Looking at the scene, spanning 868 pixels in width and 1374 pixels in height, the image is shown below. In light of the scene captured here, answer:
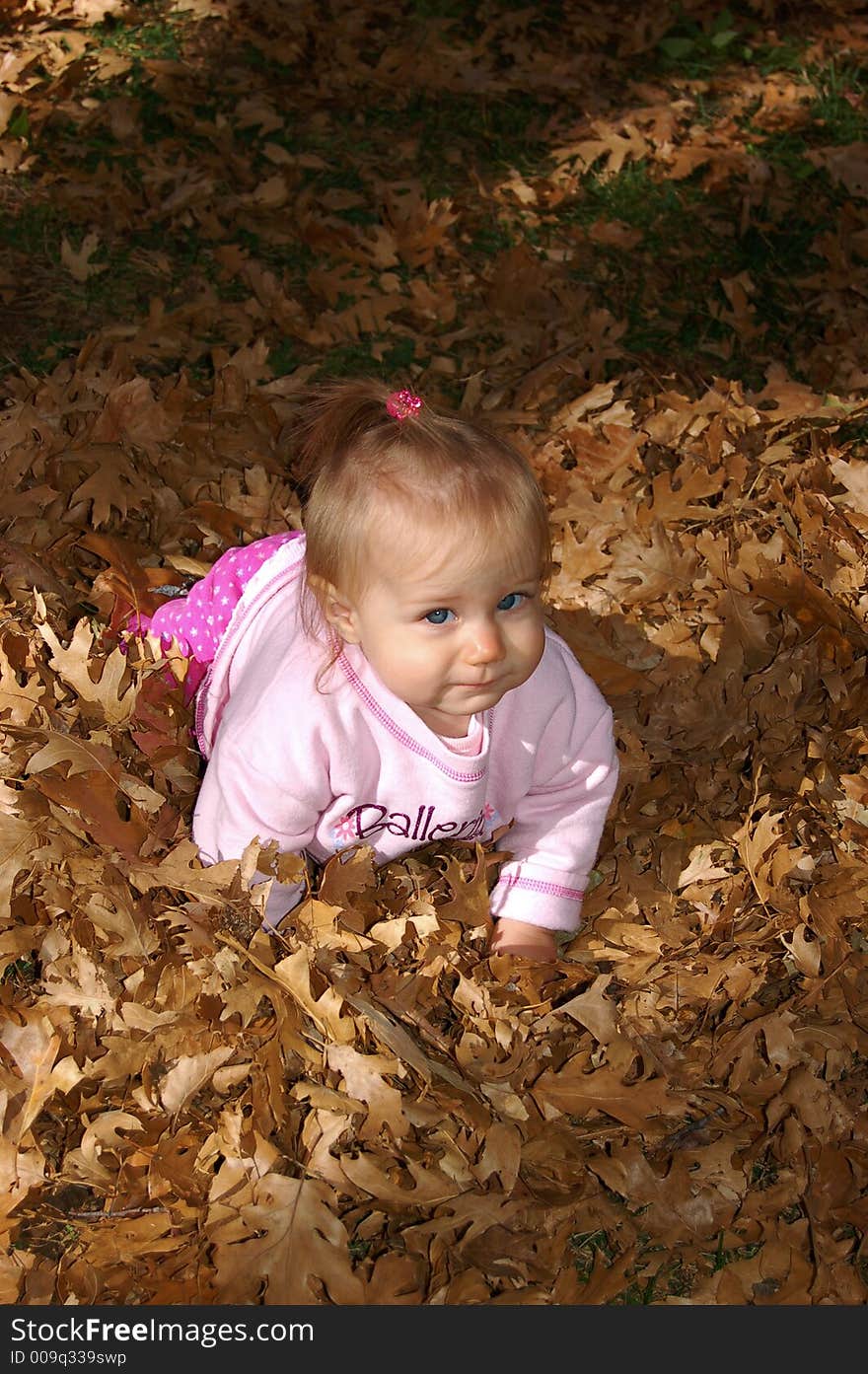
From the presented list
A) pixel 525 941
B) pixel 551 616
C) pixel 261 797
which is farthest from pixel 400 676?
pixel 551 616

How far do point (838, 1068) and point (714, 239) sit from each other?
12.5ft

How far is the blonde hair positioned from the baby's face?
0.15 ft

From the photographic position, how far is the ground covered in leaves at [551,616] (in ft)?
9.35

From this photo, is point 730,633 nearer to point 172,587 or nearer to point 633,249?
point 172,587

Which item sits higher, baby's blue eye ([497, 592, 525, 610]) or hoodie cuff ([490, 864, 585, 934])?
baby's blue eye ([497, 592, 525, 610])

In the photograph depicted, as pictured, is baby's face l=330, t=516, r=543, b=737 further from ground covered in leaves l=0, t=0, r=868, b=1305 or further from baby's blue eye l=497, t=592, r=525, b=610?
ground covered in leaves l=0, t=0, r=868, b=1305

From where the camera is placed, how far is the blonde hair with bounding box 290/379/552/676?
257 cm

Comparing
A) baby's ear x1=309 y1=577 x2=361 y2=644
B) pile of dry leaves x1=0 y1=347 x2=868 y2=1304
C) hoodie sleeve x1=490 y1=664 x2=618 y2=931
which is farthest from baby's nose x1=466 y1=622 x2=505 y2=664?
pile of dry leaves x1=0 y1=347 x2=868 y2=1304

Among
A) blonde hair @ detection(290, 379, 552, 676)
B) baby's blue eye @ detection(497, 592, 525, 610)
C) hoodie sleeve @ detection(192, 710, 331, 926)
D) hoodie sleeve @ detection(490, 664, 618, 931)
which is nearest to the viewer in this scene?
blonde hair @ detection(290, 379, 552, 676)

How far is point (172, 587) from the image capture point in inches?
160

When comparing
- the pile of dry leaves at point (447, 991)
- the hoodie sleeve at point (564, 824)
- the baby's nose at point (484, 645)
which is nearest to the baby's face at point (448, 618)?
the baby's nose at point (484, 645)

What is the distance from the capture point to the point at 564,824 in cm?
337

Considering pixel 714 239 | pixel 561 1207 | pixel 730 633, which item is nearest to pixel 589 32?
pixel 714 239

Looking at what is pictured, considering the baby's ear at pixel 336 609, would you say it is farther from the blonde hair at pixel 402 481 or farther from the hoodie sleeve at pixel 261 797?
the hoodie sleeve at pixel 261 797
